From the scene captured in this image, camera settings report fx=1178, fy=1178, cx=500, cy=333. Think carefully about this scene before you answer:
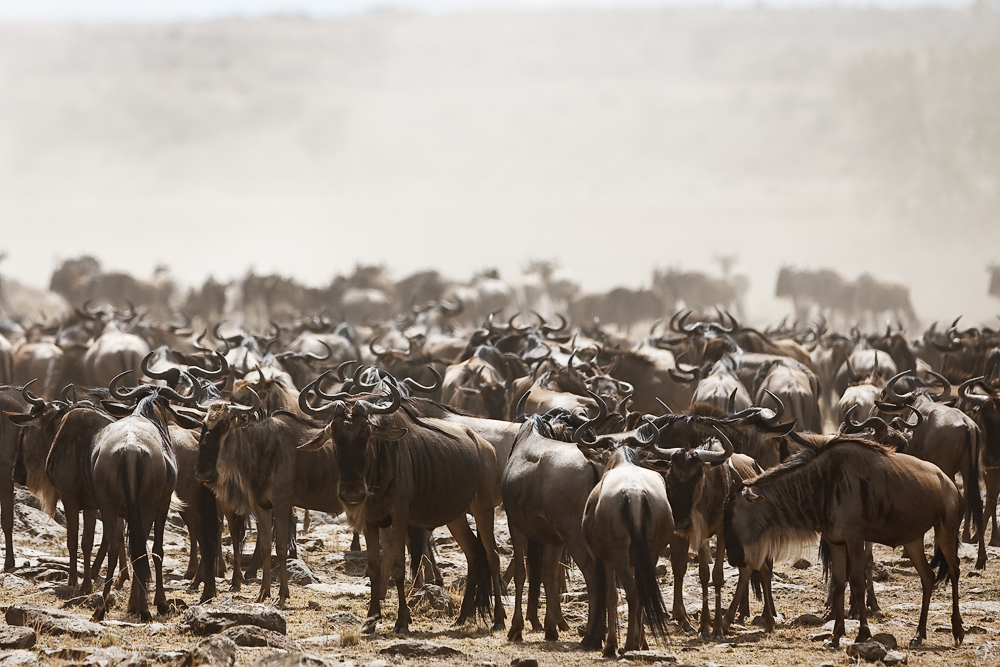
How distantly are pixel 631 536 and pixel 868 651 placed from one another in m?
1.88

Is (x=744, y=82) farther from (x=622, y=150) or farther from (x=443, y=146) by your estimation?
(x=443, y=146)

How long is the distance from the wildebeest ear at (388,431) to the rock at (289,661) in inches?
79.6

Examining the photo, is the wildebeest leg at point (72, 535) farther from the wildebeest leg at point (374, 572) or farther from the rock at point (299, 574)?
the wildebeest leg at point (374, 572)

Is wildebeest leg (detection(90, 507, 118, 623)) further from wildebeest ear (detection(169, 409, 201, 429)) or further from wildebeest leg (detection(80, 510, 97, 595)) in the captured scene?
wildebeest ear (detection(169, 409, 201, 429))

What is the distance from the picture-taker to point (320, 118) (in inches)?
5310

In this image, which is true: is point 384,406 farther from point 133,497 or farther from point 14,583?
point 14,583

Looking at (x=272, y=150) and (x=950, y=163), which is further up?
(x=272, y=150)

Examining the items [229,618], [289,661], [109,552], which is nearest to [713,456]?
[289,661]

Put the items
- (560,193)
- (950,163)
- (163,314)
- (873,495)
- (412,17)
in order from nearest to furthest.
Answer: (873,495)
(163,314)
(950,163)
(560,193)
(412,17)

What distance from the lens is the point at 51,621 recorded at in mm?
8375

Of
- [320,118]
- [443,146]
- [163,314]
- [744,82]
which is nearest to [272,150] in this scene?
[320,118]

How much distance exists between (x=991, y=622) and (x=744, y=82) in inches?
5482

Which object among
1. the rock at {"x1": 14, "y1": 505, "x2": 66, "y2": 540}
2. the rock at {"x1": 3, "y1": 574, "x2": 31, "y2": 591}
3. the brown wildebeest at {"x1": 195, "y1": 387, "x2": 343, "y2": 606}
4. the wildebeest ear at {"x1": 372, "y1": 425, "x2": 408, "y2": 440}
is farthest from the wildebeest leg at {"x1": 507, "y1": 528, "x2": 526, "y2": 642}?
the rock at {"x1": 14, "y1": 505, "x2": 66, "y2": 540}

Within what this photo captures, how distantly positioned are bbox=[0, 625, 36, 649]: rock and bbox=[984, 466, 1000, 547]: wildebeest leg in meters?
9.53
